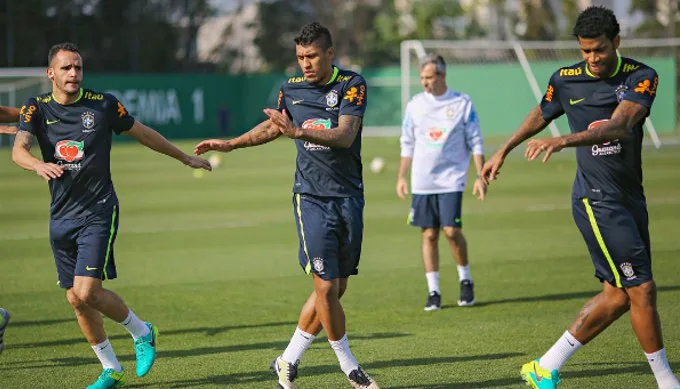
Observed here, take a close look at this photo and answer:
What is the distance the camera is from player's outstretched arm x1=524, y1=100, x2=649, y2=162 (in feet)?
21.5

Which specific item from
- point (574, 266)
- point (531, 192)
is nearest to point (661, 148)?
point (531, 192)

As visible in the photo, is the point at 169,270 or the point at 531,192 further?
the point at 531,192

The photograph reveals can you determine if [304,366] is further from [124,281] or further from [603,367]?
[124,281]

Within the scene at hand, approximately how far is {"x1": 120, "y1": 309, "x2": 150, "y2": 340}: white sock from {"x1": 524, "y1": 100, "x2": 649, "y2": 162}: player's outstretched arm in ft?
10.6

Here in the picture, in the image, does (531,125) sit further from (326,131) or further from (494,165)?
(326,131)

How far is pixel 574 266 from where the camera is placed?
44.8 feet

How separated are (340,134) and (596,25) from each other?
1.74 metres

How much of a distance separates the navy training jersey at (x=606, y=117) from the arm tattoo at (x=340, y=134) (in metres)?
1.33

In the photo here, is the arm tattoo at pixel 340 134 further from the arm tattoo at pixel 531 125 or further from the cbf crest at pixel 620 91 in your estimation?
the cbf crest at pixel 620 91

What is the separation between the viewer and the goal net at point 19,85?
4034 centimetres

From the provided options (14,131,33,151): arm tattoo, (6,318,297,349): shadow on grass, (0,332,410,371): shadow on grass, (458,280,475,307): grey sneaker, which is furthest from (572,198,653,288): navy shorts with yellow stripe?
(458,280,475,307): grey sneaker

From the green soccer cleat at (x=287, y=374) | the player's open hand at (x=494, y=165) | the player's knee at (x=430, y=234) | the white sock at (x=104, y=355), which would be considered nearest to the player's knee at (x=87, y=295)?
the white sock at (x=104, y=355)

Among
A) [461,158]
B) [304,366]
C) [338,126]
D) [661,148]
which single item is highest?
[338,126]

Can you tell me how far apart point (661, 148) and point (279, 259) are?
70.1 feet
